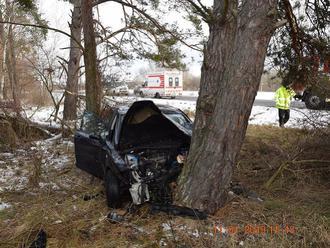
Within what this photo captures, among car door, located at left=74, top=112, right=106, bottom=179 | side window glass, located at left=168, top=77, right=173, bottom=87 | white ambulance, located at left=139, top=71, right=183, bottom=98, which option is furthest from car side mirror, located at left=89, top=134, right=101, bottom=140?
side window glass, located at left=168, top=77, right=173, bottom=87

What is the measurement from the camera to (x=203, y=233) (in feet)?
12.8

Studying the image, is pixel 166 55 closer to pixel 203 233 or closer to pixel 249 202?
pixel 249 202

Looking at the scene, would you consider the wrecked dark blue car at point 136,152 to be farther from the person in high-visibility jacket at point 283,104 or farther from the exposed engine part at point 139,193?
the person in high-visibility jacket at point 283,104

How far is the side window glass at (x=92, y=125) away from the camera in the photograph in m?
6.40

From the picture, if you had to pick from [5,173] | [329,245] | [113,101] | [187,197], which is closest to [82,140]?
[5,173]

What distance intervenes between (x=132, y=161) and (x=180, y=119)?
2022 mm

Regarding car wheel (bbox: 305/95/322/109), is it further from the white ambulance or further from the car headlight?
the white ambulance

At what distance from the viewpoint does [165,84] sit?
29.8 metres

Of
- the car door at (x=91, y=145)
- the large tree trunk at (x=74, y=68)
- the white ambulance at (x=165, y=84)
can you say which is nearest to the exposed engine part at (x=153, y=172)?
the car door at (x=91, y=145)

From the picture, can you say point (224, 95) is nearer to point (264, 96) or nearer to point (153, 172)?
point (153, 172)

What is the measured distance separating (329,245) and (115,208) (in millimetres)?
2816

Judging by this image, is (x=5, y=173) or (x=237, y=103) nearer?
(x=237, y=103)

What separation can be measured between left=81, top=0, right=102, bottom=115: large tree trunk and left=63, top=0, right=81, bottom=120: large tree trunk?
13.1ft

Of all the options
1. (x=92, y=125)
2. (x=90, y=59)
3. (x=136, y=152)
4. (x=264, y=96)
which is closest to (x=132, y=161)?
(x=136, y=152)
